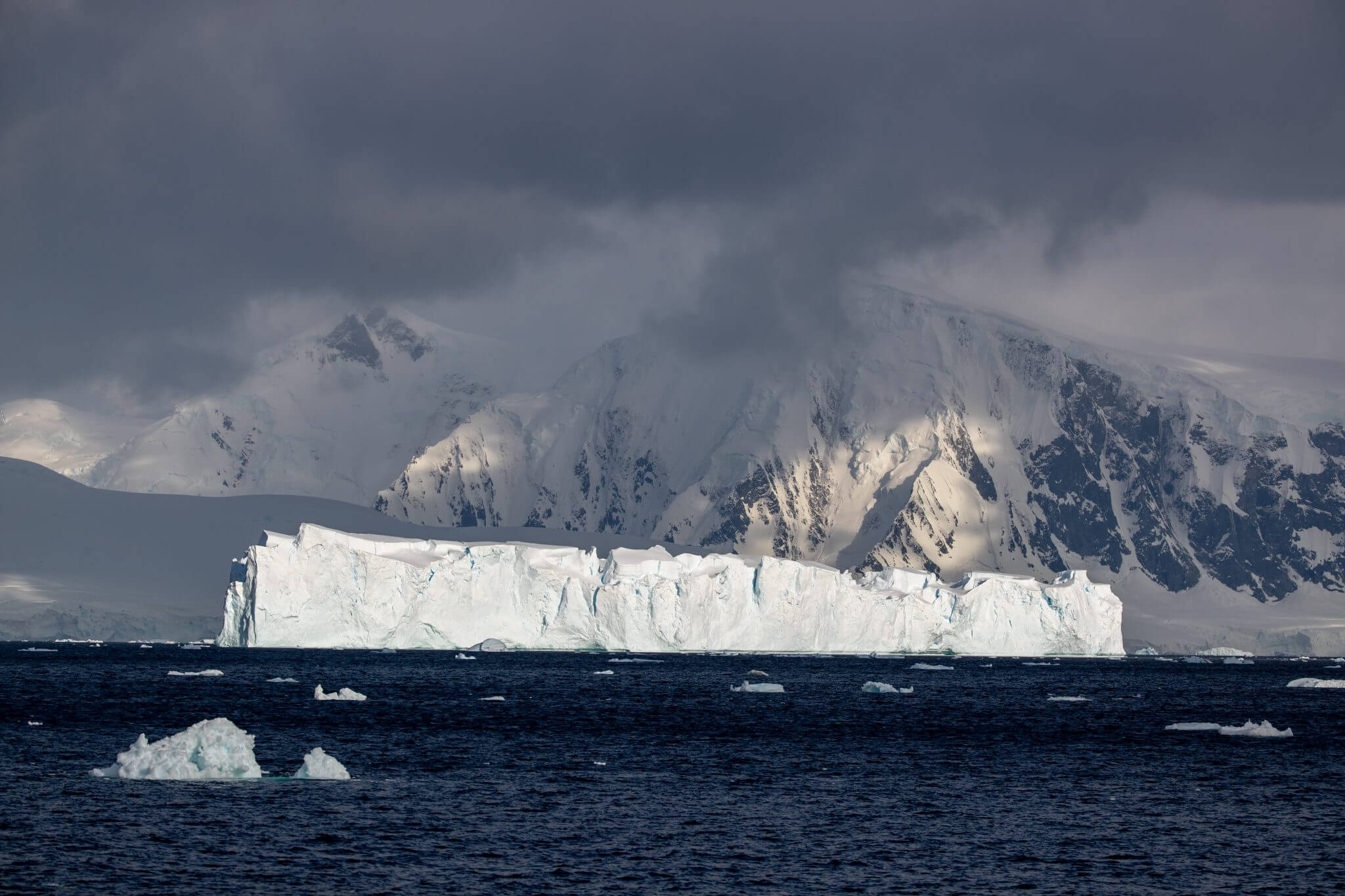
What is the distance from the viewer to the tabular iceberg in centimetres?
10638

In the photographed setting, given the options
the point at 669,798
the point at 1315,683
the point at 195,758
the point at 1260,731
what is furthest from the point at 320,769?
the point at 1315,683

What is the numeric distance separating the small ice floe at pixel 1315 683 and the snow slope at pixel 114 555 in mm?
77964

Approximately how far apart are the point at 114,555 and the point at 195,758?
119 meters

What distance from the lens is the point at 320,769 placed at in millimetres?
42375

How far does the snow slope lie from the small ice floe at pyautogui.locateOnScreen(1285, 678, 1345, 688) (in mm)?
77964

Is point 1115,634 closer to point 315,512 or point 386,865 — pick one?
point 315,512

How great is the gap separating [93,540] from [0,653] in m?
36.9

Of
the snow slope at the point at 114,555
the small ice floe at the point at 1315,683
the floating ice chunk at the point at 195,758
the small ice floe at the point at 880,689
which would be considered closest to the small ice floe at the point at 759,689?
the small ice floe at the point at 880,689

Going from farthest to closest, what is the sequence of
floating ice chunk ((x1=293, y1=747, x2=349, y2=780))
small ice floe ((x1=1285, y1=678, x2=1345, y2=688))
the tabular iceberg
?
the tabular iceberg < small ice floe ((x1=1285, y1=678, x2=1345, y2=688)) < floating ice chunk ((x1=293, y1=747, x2=349, y2=780))

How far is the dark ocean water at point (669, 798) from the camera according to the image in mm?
32469

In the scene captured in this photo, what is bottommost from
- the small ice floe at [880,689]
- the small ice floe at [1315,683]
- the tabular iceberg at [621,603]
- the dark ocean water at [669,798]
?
the dark ocean water at [669,798]

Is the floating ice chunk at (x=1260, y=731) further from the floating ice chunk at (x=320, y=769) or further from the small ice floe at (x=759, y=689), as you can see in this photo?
the floating ice chunk at (x=320, y=769)

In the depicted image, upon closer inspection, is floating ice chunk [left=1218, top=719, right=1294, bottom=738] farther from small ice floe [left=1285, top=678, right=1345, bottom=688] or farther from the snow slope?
the snow slope

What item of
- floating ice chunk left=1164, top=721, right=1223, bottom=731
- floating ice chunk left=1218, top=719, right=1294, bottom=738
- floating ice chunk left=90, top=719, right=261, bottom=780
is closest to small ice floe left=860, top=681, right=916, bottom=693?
floating ice chunk left=1164, top=721, right=1223, bottom=731
